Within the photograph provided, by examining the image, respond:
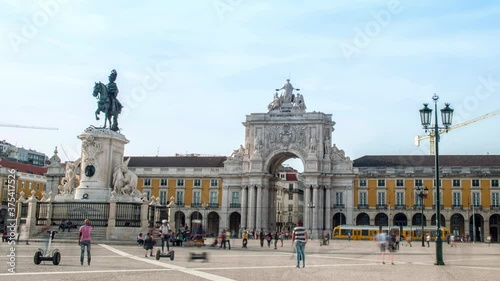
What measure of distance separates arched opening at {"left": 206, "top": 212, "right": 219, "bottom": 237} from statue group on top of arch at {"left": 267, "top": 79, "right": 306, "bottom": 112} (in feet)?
55.0

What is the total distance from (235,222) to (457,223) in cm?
2959

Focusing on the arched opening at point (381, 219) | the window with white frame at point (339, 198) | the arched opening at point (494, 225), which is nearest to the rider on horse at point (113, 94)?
the window with white frame at point (339, 198)

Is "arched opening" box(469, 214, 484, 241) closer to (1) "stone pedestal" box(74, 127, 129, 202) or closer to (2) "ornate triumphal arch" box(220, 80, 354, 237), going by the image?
(2) "ornate triumphal arch" box(220, 80, 354, 237)

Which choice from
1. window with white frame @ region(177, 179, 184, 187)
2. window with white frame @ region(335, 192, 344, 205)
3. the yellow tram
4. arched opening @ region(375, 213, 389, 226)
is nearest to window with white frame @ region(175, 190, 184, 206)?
window with white frame @ region(177, 179, 184, 187)

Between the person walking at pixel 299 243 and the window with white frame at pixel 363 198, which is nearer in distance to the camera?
the person walking at pixel 299 243

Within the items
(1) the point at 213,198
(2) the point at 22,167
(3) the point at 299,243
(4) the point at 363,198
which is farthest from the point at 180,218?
(3) the point at 299,243

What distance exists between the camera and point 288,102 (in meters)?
87.3

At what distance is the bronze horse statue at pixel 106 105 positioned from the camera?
32781mm

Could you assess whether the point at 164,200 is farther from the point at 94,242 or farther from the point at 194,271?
the point at 194,271

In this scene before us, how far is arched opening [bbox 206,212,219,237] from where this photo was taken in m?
88.2

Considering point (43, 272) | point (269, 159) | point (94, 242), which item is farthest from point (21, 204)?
point (269, 159)

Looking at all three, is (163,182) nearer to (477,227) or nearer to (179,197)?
(179,197)

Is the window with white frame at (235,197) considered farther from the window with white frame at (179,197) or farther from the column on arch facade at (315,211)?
the column on arch facade at (315,211)

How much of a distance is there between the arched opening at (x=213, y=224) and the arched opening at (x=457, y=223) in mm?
31419
